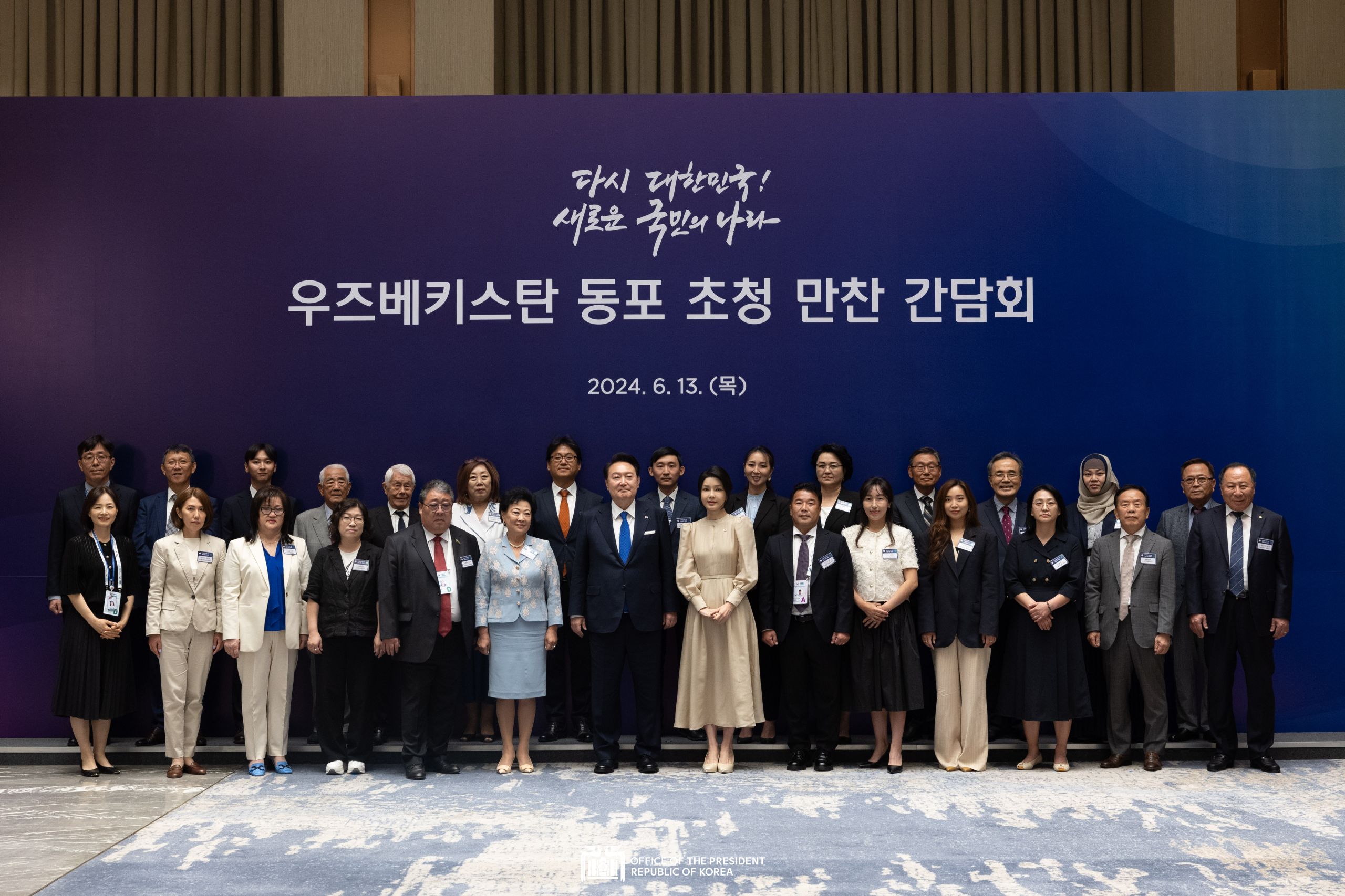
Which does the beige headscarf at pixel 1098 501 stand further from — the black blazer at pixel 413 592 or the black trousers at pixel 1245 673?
the black blazer at pixel 413 592

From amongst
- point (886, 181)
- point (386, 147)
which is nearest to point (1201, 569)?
point (886, 181)

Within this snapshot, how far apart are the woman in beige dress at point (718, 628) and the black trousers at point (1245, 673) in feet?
7.34

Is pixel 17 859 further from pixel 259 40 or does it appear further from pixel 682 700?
pixel 259 40

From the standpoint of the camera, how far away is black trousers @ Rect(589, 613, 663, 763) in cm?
566

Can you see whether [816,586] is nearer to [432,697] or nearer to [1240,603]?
[432,697]

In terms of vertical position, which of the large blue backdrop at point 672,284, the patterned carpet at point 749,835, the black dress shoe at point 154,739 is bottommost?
the patterned carpet at point 749,835

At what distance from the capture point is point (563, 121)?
6.43 m

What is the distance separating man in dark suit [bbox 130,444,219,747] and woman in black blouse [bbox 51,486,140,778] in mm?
258

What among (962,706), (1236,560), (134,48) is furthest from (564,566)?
(134,48)

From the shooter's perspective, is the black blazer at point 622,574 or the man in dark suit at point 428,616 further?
the black blazer at point 622,574

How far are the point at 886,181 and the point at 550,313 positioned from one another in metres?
2.01

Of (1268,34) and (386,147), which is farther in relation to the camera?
(1268,34)

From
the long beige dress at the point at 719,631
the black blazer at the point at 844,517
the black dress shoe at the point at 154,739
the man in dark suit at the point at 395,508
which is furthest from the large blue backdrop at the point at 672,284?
the black dress shoe at the point at 154,739

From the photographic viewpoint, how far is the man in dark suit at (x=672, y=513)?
5.90 metres
